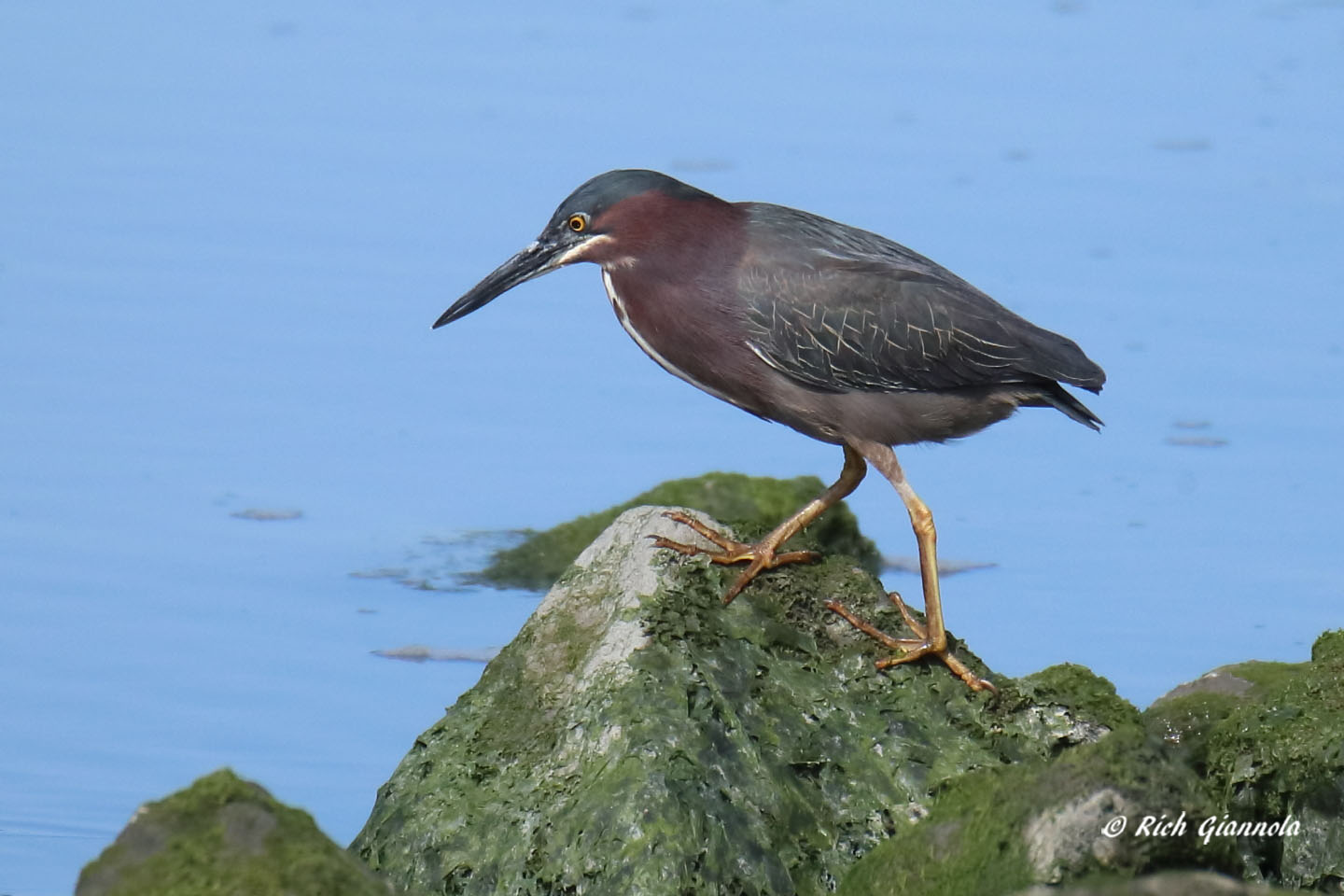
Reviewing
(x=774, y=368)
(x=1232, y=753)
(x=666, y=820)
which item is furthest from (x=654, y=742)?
(x=1232, y=753)

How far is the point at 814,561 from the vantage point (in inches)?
235

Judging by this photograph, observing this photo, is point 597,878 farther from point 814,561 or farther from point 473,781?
point 814,561

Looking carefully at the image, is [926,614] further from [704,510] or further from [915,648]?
[704,510]

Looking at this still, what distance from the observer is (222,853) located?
420 cm

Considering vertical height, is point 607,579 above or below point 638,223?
below

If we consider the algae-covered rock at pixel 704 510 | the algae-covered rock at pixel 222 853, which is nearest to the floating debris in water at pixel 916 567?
the algae-covered rock at pixel 704 510

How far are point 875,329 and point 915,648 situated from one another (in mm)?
1119

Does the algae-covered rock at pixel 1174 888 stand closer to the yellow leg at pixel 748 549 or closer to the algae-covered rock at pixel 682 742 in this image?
the algae-covered rock at pixel 682 742

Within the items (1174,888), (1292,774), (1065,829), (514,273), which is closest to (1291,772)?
(1292,774)

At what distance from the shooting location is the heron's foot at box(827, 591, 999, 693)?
5.68m

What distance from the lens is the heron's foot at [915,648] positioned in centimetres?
568

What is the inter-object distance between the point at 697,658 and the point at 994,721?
890 millimetres

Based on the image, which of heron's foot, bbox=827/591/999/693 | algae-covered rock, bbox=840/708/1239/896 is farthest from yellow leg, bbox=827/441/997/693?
algae-covered rock, bbox=840/708/1239/896

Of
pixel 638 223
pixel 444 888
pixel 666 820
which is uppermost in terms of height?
pixel 638 223
